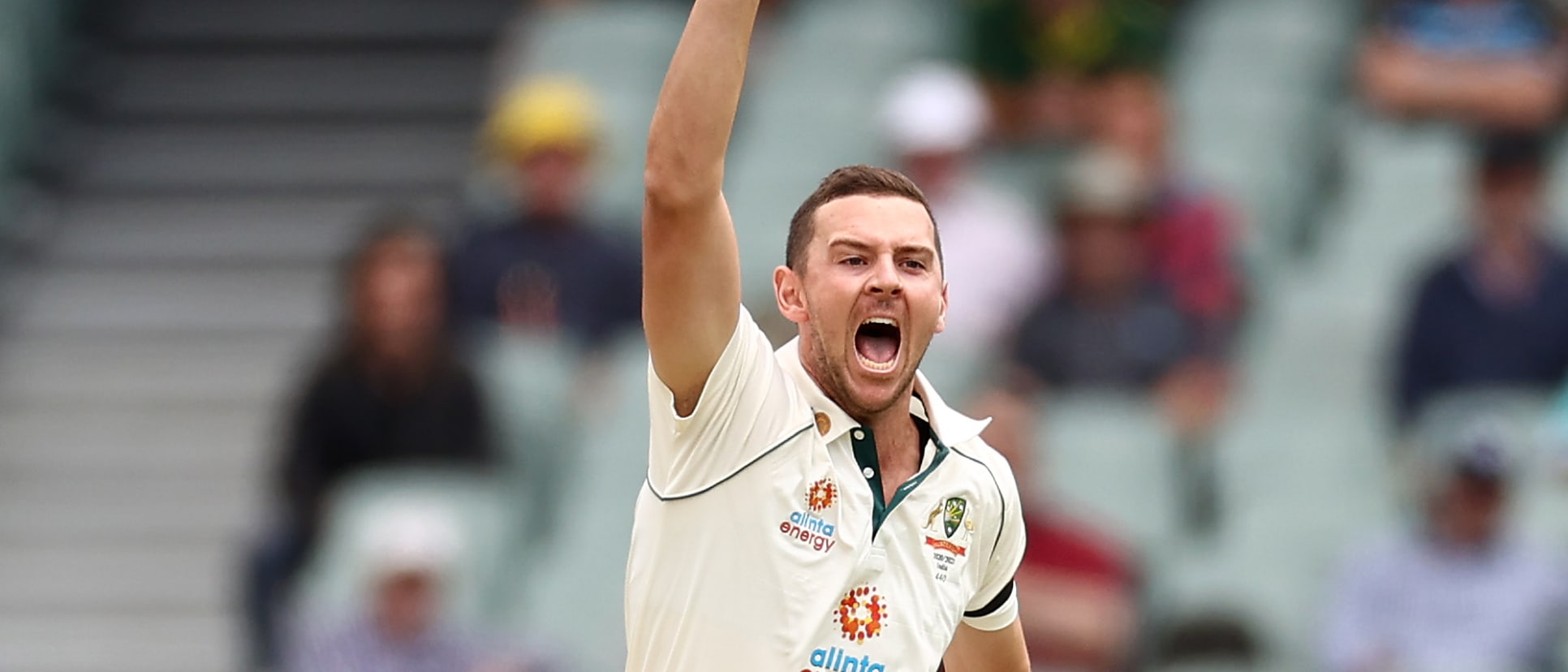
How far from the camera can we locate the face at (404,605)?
778 centimetres

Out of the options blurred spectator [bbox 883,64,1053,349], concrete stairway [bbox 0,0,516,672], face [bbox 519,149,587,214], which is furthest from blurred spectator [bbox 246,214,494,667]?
blurred spectator [bbox 883,64,1053,349]

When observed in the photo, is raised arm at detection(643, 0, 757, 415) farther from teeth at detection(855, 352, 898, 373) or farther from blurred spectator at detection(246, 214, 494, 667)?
blurred spectator at detection(246, 214, 494, 667)

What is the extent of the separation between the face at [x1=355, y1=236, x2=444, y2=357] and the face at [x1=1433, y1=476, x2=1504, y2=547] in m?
3.45

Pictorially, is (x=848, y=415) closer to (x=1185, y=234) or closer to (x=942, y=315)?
(x=942, y=315)

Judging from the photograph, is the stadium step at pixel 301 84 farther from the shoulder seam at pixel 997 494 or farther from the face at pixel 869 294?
the face at pixel 869 294

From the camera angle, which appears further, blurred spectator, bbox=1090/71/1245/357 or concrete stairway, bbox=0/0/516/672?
concrete stairway, bbox=0/0/516/672

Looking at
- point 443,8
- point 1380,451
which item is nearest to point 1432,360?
point 1380,451

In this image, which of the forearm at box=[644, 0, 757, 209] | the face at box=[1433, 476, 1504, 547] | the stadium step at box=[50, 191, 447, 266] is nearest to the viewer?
the forearm at box=[644, 0, 757, 209]

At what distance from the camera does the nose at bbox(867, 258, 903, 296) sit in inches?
138

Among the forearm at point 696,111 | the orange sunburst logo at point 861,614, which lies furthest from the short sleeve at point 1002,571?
the forearm at point 696,111

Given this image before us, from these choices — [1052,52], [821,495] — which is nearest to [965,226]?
[1052,52]

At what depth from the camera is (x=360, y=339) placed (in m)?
8.45

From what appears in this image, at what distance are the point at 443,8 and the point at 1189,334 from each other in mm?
5323

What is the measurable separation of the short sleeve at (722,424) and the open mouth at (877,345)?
0.14 metres
